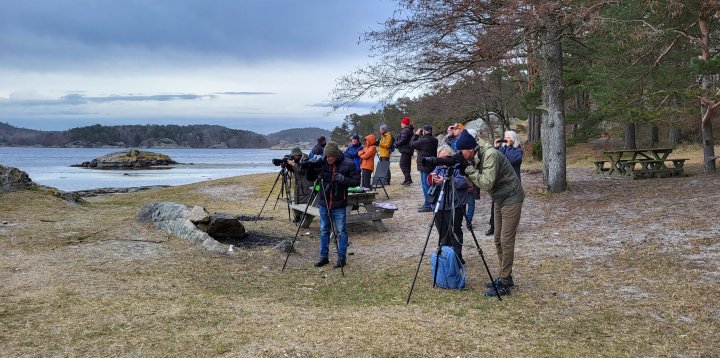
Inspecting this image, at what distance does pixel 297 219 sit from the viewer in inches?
481

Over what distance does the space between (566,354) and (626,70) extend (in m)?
11.9

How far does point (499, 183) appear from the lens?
20.9ft

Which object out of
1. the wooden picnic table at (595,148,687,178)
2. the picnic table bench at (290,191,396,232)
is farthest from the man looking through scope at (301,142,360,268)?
the wooden picnic table at (595,148,687,178)

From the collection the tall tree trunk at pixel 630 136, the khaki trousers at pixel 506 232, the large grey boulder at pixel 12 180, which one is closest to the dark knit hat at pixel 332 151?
the khaki trousers at pixel 506 232

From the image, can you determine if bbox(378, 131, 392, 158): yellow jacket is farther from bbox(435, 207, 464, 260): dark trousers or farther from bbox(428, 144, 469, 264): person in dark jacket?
bbox(435, 207, 464, 260): dark trousers

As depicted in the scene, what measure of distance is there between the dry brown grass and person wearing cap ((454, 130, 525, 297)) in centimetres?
50

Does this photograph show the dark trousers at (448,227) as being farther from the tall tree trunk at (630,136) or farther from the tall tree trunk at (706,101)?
the tall tree trunk at (630,136)

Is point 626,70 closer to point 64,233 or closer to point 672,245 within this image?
point 672,245

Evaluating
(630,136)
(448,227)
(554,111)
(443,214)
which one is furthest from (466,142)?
(630,136)

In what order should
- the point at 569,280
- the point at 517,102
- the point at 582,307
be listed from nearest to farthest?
1. the point at 582,307
2. the point at 569,280
3. the point at 517,102

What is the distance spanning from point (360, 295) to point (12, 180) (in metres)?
10.7

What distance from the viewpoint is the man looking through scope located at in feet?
26.0

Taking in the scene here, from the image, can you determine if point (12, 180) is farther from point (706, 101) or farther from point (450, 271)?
point (706, 101)

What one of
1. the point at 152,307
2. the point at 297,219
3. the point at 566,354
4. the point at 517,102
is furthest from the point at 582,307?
the point at 517,102
